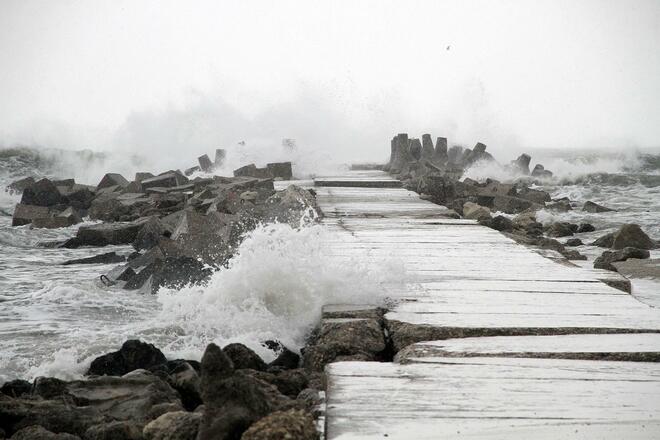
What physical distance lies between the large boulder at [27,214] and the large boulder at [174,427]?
9683 mm

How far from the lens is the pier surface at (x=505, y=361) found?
1.87 m

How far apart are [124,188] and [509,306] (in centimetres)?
1117

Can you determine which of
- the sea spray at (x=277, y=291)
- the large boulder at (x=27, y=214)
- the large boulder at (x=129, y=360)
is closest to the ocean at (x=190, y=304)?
the sea spray at (x=277, y=291)

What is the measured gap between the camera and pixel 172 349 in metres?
3.76

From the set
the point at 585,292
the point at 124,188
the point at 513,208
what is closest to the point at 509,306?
the point at 585,292

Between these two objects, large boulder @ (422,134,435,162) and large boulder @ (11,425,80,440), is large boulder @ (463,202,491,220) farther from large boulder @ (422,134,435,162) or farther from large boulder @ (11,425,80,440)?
large boulder @ (422,134,435,162)

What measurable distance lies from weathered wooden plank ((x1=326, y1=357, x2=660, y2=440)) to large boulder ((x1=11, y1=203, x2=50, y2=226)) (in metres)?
10.00

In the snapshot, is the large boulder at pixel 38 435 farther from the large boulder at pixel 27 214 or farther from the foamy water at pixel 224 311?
the large boulder at pixel 27 214

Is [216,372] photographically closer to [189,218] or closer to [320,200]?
[189,218]

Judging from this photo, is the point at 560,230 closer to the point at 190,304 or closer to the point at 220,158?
the point at 190,304

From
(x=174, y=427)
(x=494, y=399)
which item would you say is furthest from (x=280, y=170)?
(x=494, y=399)

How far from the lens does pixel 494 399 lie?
202cm

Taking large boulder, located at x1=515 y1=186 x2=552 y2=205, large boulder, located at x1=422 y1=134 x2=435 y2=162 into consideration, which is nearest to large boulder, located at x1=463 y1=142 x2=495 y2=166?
large boulder, located at x1=422 y1=134 x2=435 y2=162

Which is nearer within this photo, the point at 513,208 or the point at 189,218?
the point at 189,218
